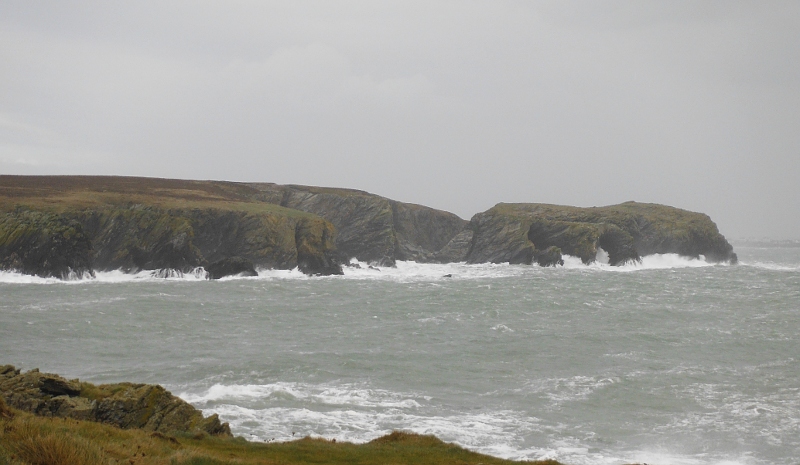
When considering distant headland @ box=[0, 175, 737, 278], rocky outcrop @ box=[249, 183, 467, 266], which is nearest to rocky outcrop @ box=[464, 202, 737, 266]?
distant headland @ box=[0, 175, 737, 278]

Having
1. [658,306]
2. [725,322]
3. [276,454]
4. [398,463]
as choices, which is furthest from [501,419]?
[658,306]

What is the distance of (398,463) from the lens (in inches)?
591

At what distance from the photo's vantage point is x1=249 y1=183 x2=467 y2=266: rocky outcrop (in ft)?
279

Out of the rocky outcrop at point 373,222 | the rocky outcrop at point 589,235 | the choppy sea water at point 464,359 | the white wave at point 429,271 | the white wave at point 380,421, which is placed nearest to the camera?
the white wave at point 380,421

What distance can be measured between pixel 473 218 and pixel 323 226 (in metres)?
27.1

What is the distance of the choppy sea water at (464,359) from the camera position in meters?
21.2

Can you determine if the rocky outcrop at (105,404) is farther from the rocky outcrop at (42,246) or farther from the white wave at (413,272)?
the rocky outcrop at (42,246)

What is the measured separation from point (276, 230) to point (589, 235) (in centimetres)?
4126

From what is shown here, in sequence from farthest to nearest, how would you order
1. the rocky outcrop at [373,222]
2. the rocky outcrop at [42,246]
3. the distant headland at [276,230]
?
1. the rocky outcrop at [373,222]
2. the distant headland at [276,230]
3. the rocky outcrop at [42,246]

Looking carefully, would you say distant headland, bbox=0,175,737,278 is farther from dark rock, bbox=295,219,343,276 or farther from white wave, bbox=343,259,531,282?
white wave, bbox=343,259,531,282

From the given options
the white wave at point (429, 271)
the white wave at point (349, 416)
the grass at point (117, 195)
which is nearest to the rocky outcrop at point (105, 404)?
the white wave at point (349, 416)

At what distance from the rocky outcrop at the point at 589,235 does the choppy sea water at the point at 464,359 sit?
95.6ft

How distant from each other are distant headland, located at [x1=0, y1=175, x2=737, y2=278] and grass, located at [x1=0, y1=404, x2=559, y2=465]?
4954 centimetres

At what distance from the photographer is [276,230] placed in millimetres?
71625
